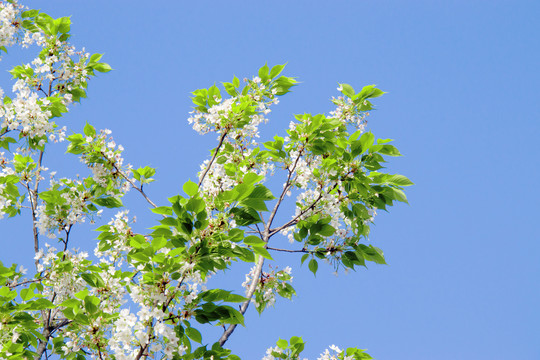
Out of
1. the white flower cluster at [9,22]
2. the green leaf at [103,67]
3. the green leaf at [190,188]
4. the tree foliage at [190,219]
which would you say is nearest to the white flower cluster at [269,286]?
the tree foliage at [190,219]

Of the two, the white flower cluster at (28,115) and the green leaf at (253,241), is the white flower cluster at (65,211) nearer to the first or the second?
the white flower cluster at (28,115)

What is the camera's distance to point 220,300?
3750mm

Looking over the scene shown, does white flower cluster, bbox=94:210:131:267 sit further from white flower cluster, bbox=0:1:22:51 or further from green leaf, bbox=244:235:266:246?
white flower cluster, bbox=0:1:22:51

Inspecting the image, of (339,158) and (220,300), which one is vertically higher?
(339,158)

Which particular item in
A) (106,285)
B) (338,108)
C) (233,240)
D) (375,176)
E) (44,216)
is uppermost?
(338,108)

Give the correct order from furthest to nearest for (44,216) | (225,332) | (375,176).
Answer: (44,216), (375,176), (225,332)

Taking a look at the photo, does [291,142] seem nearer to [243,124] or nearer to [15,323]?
[243,124]

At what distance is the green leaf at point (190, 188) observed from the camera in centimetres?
362

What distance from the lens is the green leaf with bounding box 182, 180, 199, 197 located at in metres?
3.62

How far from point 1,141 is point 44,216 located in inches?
48.7

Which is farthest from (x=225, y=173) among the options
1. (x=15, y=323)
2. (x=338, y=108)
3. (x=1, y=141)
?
(x=1, y=141)

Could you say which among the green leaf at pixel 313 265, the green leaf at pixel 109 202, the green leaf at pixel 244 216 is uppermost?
the green leaf at pixel 109 202

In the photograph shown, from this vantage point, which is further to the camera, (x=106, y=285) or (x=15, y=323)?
(x=106, y=285)

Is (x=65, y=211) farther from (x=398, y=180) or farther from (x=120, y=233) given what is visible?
(x=398, y=180)
